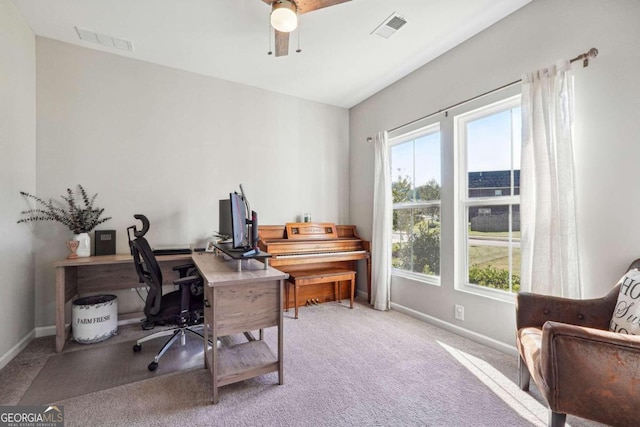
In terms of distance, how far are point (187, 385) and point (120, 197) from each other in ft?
7.05

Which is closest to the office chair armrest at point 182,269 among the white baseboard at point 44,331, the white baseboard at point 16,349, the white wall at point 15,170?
the white wall at point 15,170

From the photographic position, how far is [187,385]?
1917 mm

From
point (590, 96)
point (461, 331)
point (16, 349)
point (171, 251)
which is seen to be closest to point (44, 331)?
point (16, 349)

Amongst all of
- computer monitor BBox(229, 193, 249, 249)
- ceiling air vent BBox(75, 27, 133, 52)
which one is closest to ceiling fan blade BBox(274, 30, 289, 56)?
computer monitor BBox(229, 193, 249, 249)

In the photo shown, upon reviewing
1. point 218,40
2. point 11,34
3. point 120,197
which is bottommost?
point 120,197

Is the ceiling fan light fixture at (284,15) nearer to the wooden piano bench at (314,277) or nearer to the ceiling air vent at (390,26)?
the ceiling air vent at (390,26)

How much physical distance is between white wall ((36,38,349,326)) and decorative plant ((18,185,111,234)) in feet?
0.34

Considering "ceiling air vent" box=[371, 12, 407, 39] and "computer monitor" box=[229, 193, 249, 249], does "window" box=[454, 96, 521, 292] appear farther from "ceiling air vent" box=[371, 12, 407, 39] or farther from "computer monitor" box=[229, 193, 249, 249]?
"computer monitor" box=[229, 193, 249, 249]

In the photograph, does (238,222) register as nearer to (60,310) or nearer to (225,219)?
(225,219)

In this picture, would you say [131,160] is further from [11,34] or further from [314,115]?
[314,115]

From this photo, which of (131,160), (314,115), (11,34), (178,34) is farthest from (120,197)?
(314,115)

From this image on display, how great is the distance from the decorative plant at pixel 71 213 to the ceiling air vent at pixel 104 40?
57.6 inches

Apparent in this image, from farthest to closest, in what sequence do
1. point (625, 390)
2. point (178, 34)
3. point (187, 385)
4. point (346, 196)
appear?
point (346, 196) → point (178, 34) → point (187, 385) → point (625, 390)

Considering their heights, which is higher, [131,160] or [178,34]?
[178,34]
